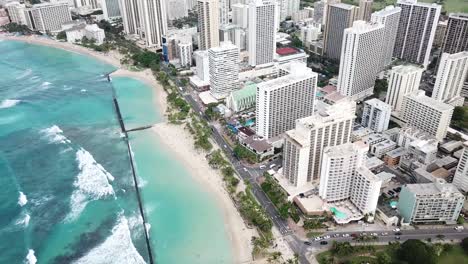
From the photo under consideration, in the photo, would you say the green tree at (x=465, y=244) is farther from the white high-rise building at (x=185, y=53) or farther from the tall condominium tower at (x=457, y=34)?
the white high-rise building at (x=185, y=53)

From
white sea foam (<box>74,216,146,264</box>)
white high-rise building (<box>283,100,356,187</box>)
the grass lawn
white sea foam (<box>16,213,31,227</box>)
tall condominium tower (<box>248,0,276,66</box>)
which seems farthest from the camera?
tall condominium tower (<box>248,0,276,66</box>)

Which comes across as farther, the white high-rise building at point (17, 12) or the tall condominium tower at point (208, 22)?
the white high-rise building at point (17, 12)

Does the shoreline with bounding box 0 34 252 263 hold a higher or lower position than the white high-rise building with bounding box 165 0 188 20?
lower

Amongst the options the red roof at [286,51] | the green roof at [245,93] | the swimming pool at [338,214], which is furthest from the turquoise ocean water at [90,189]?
the red roof at [286,51]

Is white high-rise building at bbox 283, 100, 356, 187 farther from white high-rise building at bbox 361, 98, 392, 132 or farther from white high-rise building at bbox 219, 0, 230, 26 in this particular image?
white high-rise building at bbox 219, 0, 230, 26

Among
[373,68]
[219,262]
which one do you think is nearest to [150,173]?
[219,262]

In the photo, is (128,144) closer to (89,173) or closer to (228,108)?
(89,173)

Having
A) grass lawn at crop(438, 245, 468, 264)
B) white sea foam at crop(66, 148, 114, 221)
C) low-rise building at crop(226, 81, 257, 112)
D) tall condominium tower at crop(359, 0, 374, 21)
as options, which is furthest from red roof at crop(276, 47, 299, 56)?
grass lawn at crop(438, 245, 468, 264)
